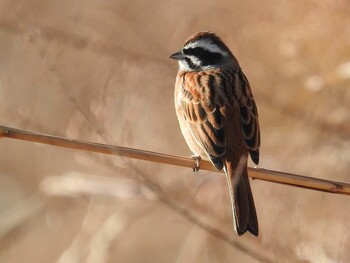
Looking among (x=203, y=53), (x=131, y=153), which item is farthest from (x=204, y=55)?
(x=131, y=153)

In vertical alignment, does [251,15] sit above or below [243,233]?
above

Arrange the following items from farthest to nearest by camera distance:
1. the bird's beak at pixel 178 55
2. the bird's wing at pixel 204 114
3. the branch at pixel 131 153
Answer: the bird's beak at pixel 178 55 < the bird's wing at pixel 204 114 < the branch at pixel 131 153

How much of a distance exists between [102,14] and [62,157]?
42.2 inches

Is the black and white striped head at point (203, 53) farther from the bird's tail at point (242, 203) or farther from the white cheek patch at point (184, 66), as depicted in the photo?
the bird's tail at point (242, 203)

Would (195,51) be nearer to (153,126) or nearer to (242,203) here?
(153,126)

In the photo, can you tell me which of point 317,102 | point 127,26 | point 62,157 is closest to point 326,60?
point 317,102

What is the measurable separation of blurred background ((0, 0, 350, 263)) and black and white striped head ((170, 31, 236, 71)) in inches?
4.4

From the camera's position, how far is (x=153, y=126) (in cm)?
496

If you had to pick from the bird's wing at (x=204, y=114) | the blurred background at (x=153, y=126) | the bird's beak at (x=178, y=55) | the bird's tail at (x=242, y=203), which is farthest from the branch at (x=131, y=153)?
the bird's beak at (x=178, y=55)

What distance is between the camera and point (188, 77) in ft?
15.4

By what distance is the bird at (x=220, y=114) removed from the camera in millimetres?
3914

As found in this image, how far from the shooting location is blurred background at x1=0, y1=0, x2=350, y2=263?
3.82 meters

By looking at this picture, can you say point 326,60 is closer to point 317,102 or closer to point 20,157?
point 317,102

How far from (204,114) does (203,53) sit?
2.09 feet
